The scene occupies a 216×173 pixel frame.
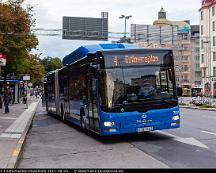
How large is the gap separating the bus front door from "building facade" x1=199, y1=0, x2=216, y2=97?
231ft

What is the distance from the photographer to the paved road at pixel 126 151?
10.2 metres

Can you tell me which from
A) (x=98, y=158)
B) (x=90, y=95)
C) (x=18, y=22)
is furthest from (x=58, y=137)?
(x=18, y=22)

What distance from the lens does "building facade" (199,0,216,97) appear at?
86938mm

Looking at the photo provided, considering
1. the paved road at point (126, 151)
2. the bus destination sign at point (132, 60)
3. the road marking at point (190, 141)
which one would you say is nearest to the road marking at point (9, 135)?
the paved road at point (126, 151)

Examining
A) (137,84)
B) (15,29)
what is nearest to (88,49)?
(137,84)

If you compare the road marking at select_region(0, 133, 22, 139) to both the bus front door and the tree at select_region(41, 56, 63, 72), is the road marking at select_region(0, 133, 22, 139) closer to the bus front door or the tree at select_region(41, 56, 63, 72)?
the bus front door

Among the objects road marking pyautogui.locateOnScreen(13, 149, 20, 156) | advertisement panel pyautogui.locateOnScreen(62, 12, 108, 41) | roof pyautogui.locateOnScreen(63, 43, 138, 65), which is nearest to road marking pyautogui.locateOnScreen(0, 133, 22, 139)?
road marking pyautogui.locateOnScreen(13, 149, 20, 156)

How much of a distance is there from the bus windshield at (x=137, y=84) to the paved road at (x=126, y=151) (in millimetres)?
1311

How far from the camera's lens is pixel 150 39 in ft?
170

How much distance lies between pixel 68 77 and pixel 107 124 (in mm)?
7418

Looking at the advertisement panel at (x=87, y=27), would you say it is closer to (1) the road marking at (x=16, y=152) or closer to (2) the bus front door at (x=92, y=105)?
(2) the bus front door at (x=92, y=105)

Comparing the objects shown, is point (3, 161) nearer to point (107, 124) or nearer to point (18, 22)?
point (107, 124)

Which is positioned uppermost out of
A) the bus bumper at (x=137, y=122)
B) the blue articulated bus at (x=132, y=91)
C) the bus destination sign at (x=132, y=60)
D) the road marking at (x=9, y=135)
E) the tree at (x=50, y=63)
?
the tree at (x=50, y=63)

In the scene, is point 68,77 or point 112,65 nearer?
point 112,65
